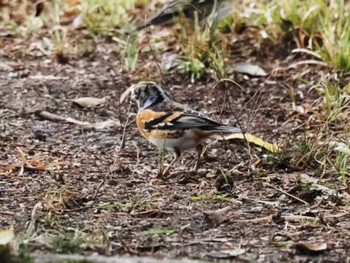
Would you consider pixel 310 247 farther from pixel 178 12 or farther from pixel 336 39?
pixel 178 12

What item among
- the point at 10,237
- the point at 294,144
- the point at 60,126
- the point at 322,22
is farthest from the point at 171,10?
the point at 10,237

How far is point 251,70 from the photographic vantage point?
327 inches

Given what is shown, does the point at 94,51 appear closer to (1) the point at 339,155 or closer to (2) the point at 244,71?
(2) the point at 244,71

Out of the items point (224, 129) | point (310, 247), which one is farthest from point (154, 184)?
point (310, 247)

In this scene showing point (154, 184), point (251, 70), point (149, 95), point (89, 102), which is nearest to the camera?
point (154, 184)

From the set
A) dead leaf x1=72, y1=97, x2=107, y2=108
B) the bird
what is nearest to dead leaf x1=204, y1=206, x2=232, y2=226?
dead leaf x1=72, y1=97, x2=107, y2=108

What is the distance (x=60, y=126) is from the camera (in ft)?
23.2

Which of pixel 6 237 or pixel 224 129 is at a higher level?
pixel 6 237

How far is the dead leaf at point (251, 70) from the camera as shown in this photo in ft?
27.1

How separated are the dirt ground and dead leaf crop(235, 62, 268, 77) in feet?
0.21

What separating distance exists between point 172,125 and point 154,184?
416 mm

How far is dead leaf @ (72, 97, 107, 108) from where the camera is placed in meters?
7.62

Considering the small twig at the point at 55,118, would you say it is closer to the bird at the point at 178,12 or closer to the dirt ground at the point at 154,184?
the dirt ground at the point at 154,184

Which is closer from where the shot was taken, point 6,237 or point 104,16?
point 6,237
